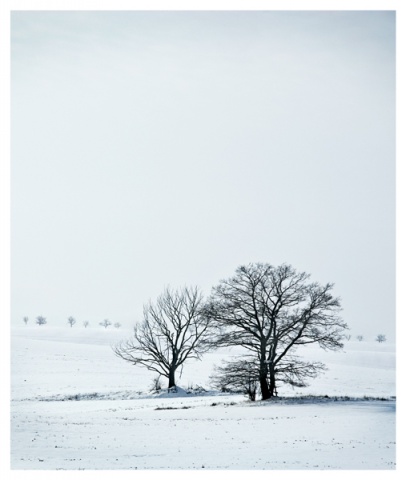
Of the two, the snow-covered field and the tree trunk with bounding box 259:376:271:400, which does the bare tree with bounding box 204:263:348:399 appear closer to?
the tree trunk with bounding box 259:376:271:400

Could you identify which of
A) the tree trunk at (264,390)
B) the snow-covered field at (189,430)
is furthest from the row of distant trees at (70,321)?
the tree trunk at (264,390)

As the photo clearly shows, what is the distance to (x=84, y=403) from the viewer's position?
100.0 feet

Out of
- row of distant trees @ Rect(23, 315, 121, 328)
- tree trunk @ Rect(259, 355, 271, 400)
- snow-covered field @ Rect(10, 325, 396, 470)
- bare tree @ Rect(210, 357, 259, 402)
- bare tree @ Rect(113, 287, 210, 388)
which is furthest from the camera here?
row of distant trees @ Rect(23, 315, 121, 328)

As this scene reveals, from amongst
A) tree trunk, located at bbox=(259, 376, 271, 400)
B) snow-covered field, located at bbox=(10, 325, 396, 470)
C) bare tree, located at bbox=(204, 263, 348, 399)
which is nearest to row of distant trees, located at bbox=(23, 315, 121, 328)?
snow-covered field, located at bbox=(10, 325, 396, 470)

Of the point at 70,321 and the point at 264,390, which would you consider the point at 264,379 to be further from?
the point at 70,321

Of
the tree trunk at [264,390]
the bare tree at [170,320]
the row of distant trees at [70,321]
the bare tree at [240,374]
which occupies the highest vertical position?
the bare tree at [170,320]

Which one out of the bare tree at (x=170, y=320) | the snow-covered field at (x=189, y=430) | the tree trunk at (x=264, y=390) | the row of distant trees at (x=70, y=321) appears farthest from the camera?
the row of distant trees at (x=70, y=321)

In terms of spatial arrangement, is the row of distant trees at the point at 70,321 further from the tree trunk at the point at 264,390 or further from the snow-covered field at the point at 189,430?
the tree trunk at the point at 264,390

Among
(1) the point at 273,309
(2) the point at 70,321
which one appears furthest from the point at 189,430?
(2) the point at 70,321

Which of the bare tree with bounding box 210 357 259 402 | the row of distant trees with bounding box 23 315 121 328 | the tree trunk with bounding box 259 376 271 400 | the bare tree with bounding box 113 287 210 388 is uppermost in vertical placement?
the bare tree with bounding box 113 287 210 388

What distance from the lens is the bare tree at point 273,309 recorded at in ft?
95.7

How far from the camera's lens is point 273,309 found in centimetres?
2923

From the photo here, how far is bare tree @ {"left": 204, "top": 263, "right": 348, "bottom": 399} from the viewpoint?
2916 centimetres
